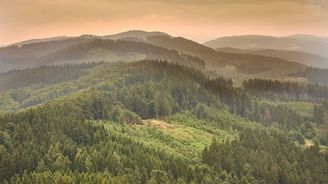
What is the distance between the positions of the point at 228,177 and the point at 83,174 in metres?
67.3

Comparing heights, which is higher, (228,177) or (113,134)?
(113,134)

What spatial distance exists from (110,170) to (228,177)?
52342 millimetres

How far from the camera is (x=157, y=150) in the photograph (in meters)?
194

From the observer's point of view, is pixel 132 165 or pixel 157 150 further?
pixel 157 150

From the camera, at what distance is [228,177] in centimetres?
19412

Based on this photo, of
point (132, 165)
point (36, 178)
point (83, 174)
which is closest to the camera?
point (36, 178)

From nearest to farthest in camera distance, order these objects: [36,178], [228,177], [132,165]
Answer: [36,178] < [132,165] < [228,177]

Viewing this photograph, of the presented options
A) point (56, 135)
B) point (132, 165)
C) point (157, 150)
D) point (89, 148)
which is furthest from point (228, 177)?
point (56, 135)

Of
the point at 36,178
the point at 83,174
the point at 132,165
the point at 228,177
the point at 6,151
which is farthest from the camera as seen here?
the point at 228,177

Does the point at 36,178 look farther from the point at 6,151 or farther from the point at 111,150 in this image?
the point at 111,150

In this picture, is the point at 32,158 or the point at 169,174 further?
the point at 169,174

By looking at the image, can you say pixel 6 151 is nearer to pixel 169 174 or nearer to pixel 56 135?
pixel 56 135

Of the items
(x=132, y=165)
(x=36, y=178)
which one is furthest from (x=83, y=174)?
(x=132, y=165)

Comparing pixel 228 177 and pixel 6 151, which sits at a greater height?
pixel 6 151
